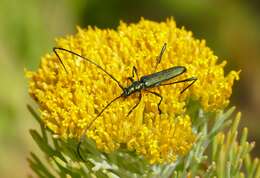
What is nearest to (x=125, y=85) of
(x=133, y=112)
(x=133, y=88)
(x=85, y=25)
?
(x=133, y=88)

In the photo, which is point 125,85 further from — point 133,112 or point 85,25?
point 85,25

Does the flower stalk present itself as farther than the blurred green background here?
No

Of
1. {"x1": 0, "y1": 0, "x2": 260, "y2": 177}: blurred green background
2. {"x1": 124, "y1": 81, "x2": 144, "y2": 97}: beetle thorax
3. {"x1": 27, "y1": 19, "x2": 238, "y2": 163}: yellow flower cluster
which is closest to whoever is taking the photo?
{"x1": 27, "y1": 19, "x2": 238, "y2": 163}: yellow flower cluster

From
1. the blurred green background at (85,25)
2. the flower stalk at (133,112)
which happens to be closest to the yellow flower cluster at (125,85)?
the flower stalk at (133,112)

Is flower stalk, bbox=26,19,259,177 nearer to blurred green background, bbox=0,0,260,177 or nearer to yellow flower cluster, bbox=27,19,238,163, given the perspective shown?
yellow flower cluster, bbox=27,19,238,163

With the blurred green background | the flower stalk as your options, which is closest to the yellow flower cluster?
the flower stalk

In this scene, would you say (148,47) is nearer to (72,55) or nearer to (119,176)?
(72,55)
